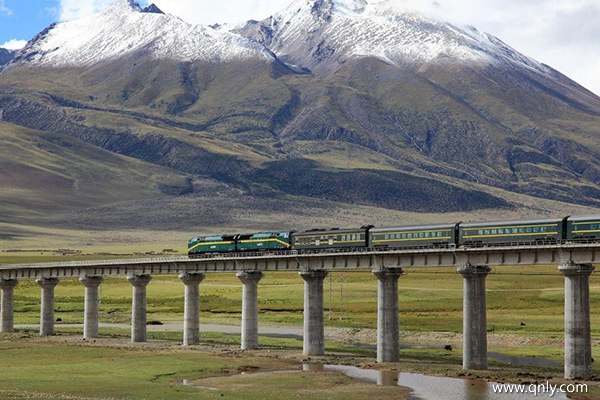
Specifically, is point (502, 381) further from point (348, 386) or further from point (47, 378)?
point (47, 378)

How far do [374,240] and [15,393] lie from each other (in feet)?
150

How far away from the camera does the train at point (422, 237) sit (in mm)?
100375

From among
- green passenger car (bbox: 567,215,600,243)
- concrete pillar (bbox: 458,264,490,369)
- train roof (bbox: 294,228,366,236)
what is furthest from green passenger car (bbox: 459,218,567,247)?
train roof (bbox: 294,228,366,236)

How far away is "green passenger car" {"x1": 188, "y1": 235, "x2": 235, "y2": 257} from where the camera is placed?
140 meters

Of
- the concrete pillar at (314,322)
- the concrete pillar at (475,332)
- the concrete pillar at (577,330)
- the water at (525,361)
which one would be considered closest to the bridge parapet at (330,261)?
the concrete pillar at (577,330)

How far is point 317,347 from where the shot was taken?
120938 millimetres

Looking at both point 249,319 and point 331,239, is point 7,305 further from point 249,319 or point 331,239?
point 331,239

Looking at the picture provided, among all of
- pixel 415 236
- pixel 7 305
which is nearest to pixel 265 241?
pixel 415 236

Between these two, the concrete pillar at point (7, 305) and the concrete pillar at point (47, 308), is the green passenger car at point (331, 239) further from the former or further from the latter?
the concrete pillar at point (7, 305)

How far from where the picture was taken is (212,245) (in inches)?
5591

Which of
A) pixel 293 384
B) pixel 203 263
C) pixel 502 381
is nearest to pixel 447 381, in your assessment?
pixel 502 381

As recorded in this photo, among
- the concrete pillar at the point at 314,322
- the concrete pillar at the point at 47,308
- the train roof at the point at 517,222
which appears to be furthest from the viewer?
the concrete pillar at the point at 47,308

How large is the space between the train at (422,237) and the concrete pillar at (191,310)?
377 centimetres

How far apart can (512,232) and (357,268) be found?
74.2 ft
